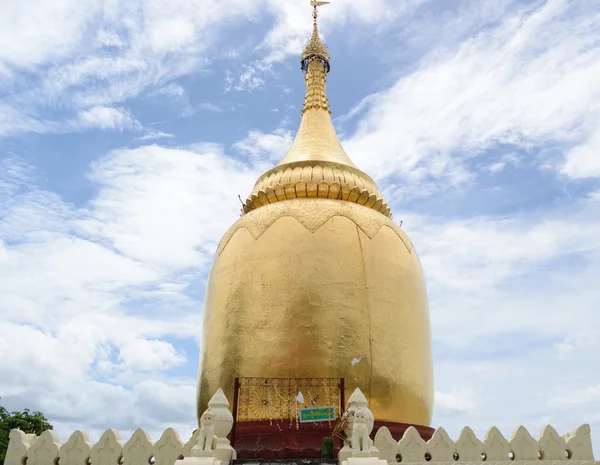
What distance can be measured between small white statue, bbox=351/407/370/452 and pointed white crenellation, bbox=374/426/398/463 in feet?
3.41

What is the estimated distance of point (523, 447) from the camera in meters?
9.84

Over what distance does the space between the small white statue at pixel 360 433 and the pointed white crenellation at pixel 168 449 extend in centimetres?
308

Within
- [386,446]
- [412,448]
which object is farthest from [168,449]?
[412,448]

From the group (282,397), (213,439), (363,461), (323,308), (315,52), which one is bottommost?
(363,461)

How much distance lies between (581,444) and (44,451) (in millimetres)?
9426

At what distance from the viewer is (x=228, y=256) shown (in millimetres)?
14078

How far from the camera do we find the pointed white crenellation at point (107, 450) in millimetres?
9852

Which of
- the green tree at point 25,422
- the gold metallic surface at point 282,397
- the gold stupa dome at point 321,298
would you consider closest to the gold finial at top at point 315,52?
the gold stupa dome at point 321,298

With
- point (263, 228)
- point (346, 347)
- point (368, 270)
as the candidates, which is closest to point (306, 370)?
point (346, 347)

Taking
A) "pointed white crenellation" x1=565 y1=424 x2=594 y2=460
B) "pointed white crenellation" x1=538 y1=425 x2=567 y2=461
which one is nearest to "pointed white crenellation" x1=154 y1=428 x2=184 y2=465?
"pointed white crenellation" x1=538 y1=425 x2=567 y2=461

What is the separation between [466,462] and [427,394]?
11.3ft

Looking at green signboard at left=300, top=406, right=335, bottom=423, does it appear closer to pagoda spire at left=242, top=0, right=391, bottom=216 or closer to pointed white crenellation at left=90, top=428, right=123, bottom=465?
pointed white crenellation at left=90, top=428, right=123, bottom=465

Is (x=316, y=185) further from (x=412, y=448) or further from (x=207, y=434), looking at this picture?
(x=207, y=434)

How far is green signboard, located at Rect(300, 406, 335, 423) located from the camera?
970cm
